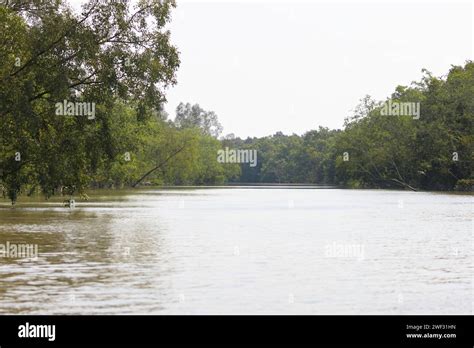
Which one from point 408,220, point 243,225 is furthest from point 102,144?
point 408,220

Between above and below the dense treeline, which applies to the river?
below

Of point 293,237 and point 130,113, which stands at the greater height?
point 130,113

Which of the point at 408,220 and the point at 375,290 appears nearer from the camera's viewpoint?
the point at 375,290

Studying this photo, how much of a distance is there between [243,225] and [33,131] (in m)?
12.2

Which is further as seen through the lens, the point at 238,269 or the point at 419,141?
the point at 419,141

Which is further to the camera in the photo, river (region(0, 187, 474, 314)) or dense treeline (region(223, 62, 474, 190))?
dense treeline (region(223, 62, 474, 190))

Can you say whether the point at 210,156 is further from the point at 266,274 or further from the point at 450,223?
the point at 266,274

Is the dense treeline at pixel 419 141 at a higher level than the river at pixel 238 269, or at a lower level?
higher

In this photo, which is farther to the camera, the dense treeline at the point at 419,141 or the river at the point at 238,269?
the dense treeline at the point at 419,141

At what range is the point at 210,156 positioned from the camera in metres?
181

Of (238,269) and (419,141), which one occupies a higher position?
(419,141)
